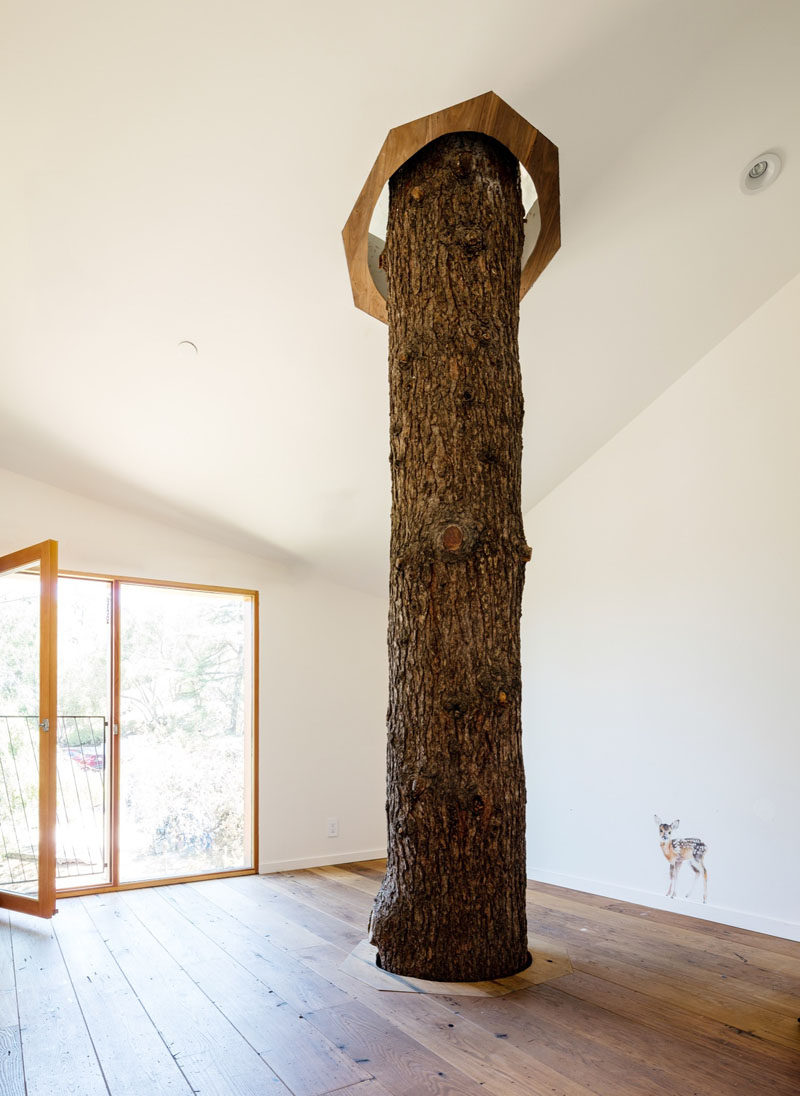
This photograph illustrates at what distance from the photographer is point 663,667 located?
3.52 meters

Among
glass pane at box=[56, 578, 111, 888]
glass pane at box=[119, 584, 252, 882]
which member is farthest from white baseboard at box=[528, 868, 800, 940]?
glass pane at box=[56, 578, 111, 888]

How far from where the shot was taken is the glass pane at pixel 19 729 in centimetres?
349

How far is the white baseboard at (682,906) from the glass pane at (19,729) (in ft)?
8.10

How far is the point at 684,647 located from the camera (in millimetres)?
3447

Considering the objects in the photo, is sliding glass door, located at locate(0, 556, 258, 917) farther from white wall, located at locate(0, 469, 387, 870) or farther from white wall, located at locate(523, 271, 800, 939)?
white wall, located at locate(523, 271, 800, 939)

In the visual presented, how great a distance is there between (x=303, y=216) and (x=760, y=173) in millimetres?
1668

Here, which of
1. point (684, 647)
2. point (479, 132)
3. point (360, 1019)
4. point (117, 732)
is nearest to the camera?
point (360, 1019)

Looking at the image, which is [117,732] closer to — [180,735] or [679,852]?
[180,735]

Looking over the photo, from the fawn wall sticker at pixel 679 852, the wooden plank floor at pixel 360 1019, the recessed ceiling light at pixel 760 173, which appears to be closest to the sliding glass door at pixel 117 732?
the wooden plank floor at pixel 360 1019

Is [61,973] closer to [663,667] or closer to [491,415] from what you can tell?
[491,415]

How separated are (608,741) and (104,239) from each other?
3031mm

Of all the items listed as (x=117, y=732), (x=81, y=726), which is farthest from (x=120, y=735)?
(x=81, y=726)

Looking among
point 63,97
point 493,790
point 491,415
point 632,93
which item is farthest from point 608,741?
point 63,97

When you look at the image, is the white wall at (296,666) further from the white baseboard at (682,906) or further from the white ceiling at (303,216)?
the white baseboard at (682,906)
